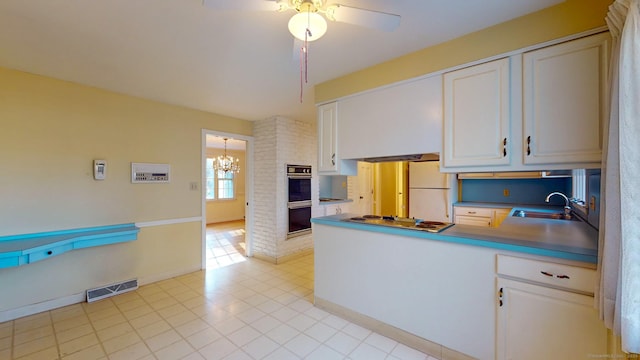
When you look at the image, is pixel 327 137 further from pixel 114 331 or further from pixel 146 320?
pixel 114 331

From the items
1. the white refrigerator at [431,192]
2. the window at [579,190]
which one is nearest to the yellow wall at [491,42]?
the window at [579,190]

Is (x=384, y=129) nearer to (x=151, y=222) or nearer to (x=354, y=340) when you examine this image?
(x=354, y=340)

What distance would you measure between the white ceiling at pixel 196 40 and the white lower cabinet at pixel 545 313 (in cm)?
165

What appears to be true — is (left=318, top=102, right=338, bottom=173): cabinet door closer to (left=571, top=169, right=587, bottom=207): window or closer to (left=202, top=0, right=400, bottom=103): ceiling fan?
(left=202, top=0, right=400, bottom=103): ceiling fan

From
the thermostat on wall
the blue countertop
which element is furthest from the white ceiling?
the blue countertop

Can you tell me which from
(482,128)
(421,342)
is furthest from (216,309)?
(482,128)

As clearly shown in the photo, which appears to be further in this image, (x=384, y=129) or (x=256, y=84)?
(x=256, y=84)

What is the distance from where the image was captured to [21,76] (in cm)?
248

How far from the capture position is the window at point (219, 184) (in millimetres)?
8047

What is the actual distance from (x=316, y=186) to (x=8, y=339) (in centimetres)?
391

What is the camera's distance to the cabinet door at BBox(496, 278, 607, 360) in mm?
1380

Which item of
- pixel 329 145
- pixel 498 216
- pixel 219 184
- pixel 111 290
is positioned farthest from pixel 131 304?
pixel 219 184

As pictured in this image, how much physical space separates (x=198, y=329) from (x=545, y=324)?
2631mm

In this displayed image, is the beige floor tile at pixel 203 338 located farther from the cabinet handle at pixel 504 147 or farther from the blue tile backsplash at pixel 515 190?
the blue tile backsplash at pixel 515 190
